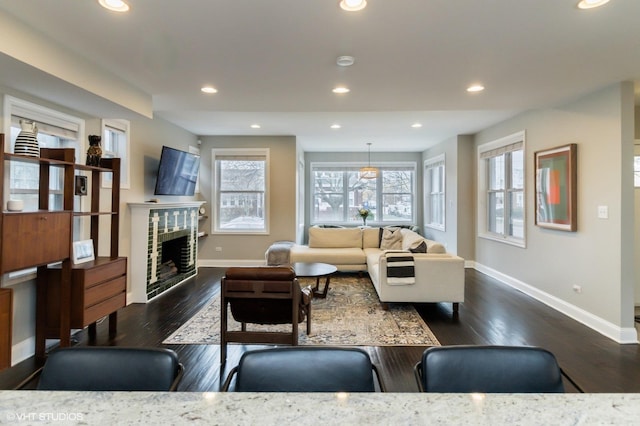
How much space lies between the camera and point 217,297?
4.76 metres

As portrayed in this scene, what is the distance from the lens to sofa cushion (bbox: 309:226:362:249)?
6.52 m

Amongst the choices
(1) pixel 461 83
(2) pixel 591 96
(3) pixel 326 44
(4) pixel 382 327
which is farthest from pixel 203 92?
(2) pixel 591 96

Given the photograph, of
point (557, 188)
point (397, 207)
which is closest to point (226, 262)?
point (397, 207)

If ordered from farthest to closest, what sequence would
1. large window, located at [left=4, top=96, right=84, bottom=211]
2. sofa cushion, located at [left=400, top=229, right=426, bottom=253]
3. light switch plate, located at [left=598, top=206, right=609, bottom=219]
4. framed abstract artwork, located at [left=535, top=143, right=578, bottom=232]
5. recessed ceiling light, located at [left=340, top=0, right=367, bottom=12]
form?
sofa cushion, located at [left=400, top=229, right=426, bottom=253], framed abstract artwork, located at [left=535, top=143, right=578, bottom=232], light switch plate, located at [left=598, top=206, right=609, bottom=219], large window, located at [left=4, top=96, right=84, bottom=211], recessed ceiling light, located at [left=340, top=0, right=367, bottom=12]

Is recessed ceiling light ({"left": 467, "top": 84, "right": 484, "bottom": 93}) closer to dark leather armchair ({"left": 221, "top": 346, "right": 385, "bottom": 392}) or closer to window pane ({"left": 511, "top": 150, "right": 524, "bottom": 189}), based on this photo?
window pane ({"left": 511, "top": 150, "right": 524, "bottom": 189})

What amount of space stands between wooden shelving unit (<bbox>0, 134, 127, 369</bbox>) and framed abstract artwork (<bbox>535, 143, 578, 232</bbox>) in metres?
4.96

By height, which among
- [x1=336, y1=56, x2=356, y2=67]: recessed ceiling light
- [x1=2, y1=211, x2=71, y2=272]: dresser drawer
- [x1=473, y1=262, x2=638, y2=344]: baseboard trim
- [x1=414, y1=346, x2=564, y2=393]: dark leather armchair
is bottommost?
[x1=473, y1=262, x2=638, y2=344]: baseboard trim

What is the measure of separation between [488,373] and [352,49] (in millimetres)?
2270

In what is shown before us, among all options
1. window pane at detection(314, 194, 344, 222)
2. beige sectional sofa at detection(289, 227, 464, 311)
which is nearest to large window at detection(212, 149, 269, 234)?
beige sectional sofa at detection(289, 227, 464, 311)

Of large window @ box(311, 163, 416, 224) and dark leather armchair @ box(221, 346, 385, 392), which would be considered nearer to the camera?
dark leather armchair @ box(221, 346, 385, 392)

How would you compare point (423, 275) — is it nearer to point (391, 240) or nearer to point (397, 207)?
point (391, 240)

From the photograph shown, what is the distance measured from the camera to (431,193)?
841 centimetres

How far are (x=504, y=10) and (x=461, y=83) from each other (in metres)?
1.28

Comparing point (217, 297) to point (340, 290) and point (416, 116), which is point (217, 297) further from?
point (416, 116)
